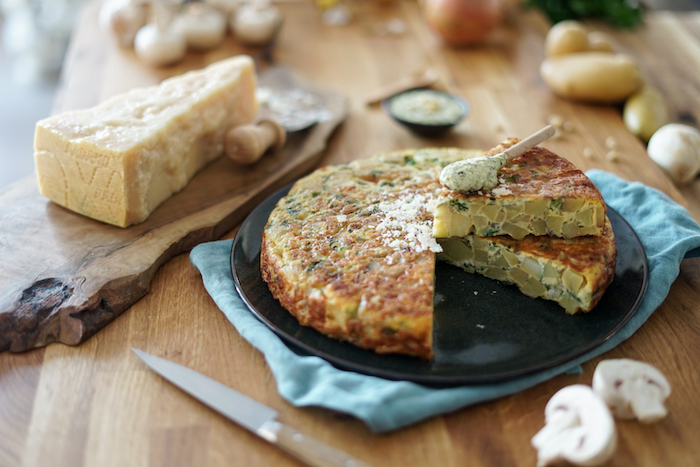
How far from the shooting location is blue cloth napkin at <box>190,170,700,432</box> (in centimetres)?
218

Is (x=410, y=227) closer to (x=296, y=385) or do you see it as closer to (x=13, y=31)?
(x=296, y=385)

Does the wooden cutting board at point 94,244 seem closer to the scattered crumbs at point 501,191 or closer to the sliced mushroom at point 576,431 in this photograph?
the scattered crumbs at point 501,191

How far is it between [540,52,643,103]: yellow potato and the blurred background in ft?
12.2

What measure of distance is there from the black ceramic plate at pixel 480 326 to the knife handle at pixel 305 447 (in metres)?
0.36

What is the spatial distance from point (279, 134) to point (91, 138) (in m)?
1.15

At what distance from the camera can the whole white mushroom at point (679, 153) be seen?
3.82 m

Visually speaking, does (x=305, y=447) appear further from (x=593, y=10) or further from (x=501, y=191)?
(x=593, y=10)

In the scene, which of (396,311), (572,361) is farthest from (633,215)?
(396,311)

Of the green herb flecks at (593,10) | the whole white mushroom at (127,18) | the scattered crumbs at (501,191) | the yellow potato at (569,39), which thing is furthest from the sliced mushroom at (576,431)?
the green herb flecks at (593,10)

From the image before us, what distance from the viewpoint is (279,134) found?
3830 mm

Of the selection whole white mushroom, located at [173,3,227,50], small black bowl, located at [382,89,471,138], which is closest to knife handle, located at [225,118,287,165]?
small black bowl, located at [382,89,471,138]

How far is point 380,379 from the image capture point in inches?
91.1

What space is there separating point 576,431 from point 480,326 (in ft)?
2.12

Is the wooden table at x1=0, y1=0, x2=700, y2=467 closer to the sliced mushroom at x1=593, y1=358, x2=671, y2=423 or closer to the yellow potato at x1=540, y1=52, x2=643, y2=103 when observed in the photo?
the sliced mushroom at x1=593, y1=358, x2=671, y2=423
